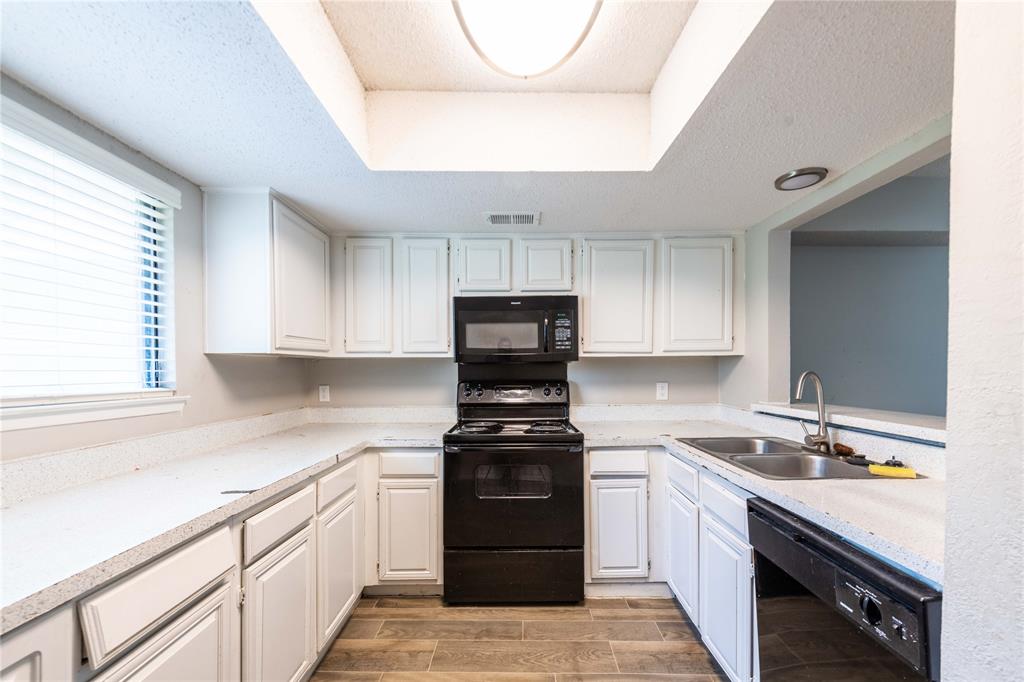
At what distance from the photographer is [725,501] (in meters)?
1.57

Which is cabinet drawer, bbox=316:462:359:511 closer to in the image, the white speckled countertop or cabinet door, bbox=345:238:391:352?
the white speckled countertop

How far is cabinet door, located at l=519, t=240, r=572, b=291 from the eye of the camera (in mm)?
2518

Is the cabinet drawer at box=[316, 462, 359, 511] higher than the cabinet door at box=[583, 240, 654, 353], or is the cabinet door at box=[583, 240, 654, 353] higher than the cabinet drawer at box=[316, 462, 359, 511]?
the cabinet door at box=[583, 240, 654, 353]

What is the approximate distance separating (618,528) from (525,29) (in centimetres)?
224

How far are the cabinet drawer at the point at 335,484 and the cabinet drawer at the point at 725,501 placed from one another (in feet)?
5.37

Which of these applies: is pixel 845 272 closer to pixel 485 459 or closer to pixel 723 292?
pixel 723 292

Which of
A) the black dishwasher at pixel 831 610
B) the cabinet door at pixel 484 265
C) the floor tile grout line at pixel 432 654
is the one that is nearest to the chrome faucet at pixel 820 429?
the black dishwasher at pixel 831 610

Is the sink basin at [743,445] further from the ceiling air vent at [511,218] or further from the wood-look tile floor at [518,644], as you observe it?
the ceiling air vent at [511,218]

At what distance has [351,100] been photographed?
4.97ft

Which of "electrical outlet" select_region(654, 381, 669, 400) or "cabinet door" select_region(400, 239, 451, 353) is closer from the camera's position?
"cabinet door" select_region(400, 239, 451, 353)

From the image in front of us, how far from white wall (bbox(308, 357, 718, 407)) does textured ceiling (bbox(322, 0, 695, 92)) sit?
5.38 ft

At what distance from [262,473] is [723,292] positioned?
8.47ft

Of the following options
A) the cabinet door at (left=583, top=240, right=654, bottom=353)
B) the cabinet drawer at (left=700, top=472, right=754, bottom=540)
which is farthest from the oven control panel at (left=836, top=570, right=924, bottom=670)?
the cabinet door at (left=583, top=240, right=654, bottom=353)

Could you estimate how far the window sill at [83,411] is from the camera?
1.12 m
